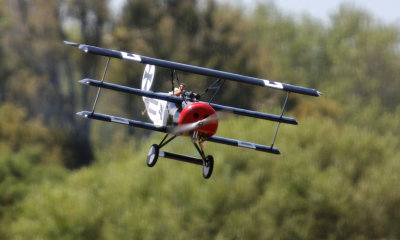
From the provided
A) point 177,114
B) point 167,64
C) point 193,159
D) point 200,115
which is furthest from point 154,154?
point 167,64

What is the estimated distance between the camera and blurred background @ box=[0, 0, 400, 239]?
40.3 metres

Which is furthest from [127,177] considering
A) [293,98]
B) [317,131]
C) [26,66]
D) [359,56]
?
[359,56]

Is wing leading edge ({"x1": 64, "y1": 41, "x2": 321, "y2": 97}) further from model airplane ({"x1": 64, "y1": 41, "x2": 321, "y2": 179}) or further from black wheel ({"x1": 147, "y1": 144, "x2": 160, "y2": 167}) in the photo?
black wheel ({"x1": 147, "y1": 144, "x2": 160, "y2": 167})

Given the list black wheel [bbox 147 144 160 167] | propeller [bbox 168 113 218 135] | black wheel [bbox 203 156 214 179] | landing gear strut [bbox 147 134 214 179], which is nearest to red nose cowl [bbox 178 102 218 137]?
propeller [bbox 168 113 218 135]

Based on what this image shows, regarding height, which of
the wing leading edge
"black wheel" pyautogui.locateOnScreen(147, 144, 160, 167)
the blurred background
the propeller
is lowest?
the blurred background

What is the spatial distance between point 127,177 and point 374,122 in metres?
23.0

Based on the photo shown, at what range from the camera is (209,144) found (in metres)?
42.9

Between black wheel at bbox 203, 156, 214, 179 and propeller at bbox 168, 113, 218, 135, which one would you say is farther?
black wheel at bbox 203, 156, 214, 179

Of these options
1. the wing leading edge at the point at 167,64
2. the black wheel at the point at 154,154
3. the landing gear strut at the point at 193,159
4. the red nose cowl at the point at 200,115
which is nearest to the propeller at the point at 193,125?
the red nose cowl at the point at 200,115

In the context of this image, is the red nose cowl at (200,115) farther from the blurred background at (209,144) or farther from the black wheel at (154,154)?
the blurred background at (209,144)

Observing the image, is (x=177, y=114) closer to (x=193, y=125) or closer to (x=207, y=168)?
(x=193, y=125)

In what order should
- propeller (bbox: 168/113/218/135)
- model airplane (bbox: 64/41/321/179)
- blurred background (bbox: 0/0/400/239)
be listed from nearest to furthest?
propeller (bbox: 168/113/218/135)
model airplane (bbox: 64/41/321/179)
blurred background (bbox: 0/0/400/239)

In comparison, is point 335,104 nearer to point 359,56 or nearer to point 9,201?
point 359,56

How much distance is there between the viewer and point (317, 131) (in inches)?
1753
